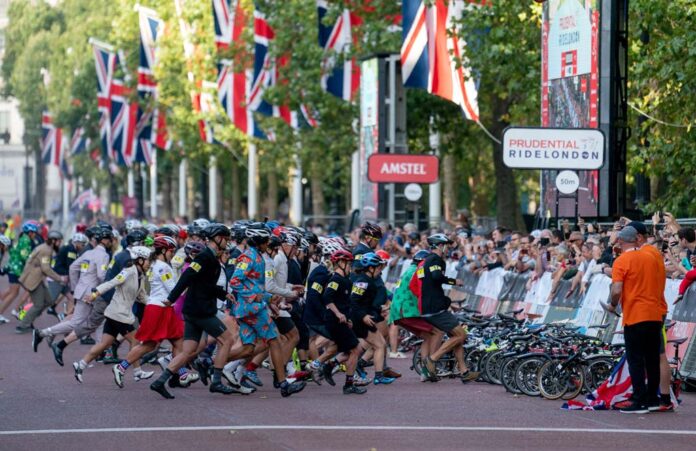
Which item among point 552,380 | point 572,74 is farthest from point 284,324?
point 572,74

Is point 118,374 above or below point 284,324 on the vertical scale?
below

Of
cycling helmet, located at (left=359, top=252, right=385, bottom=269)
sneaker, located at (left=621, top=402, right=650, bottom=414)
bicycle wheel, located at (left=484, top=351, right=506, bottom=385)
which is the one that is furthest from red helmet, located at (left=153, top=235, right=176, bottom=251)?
sneaker, located at (left=621, top=402, right=650, bottom=414)

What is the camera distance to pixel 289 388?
17.2 metres

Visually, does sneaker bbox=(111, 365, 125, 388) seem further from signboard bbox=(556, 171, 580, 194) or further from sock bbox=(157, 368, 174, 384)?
signboard bbox=(556, 171, 580, 194)

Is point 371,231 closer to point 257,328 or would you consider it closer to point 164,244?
point 164,244

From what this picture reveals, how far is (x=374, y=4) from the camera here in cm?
4088

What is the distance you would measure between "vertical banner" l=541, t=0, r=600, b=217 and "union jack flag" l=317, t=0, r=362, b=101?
15.1 metres

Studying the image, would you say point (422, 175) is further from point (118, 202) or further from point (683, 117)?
point (118, 202)

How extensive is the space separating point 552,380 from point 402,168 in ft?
60.0

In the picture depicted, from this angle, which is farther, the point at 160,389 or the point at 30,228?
the point at 30,228

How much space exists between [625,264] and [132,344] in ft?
22.8

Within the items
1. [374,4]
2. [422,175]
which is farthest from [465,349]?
[374,4]

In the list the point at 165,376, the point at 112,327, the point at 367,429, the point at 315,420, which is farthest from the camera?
the point at 112,327

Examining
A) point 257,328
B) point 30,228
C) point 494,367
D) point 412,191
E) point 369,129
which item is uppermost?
point 369,129
